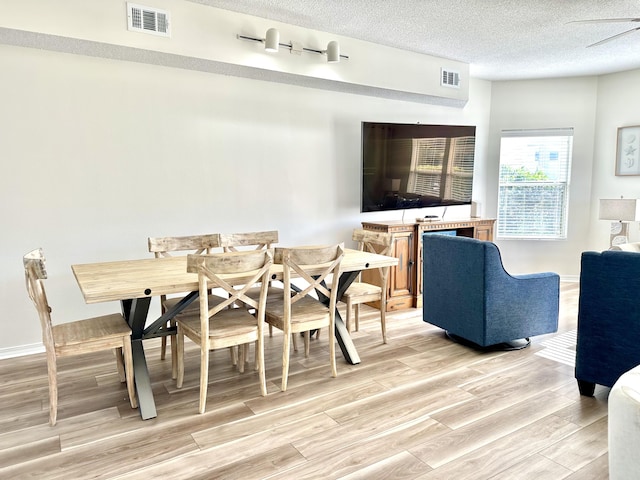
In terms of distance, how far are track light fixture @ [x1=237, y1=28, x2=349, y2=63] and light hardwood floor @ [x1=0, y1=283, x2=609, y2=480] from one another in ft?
8.59

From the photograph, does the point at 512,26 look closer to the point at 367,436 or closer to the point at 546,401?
the point at 546,401

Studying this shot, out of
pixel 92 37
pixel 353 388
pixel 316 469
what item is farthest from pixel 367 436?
pixel 92 37

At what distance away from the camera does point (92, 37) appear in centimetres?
336

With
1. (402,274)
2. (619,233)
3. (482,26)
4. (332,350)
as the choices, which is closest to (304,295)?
(332,350)

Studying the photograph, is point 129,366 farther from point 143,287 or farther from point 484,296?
point 484,296

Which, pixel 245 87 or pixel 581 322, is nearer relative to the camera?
pixel 581 322

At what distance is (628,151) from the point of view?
19.1 ft

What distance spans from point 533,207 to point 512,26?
2994mm

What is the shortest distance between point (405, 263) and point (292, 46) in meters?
2.47

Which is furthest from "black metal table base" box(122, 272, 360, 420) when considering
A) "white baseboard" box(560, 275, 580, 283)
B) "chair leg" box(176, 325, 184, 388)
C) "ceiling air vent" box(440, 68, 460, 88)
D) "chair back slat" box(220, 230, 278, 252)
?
"white baseboard" box(560, 275, 580, 283)

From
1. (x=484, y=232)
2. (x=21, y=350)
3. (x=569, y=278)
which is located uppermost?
(x=484, y=232)

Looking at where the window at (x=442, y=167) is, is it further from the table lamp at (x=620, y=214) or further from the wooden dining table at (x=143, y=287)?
the wooden dining table at (x=143, y=287)

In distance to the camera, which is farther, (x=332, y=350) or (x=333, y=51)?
(x=333, y=51)

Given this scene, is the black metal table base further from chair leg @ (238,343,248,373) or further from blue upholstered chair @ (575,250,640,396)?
blue upholstered chair @ (575,250,640,396)
